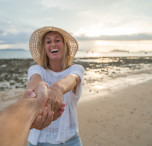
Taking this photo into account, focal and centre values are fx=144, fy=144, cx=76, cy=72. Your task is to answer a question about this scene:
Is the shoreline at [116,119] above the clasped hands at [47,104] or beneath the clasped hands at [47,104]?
beneath

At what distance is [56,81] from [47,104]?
2.83ft

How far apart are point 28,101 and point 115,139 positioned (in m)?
3.95

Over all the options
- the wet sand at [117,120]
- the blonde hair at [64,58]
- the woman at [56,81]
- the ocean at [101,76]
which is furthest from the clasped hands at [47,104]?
the ocean at [101,76]

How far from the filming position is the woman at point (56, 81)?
187 cm

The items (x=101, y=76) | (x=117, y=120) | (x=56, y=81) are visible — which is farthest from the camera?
(x=101, y=76)

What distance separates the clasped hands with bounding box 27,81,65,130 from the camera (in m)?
1.55

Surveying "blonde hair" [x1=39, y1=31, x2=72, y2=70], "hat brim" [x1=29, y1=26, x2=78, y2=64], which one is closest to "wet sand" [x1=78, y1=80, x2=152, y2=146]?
"blonde hair" [x1=39, y1=31, x2=72, y2=70]

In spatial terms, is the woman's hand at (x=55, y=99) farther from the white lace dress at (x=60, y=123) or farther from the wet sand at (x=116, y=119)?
the wet sand at (x=116, y=119)

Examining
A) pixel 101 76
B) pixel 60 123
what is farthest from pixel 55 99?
pixel 101 76

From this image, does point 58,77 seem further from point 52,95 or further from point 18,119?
point 18,119

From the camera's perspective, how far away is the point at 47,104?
1.68 metres

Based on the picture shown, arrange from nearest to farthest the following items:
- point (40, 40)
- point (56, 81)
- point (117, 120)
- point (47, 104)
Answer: point (47, 104)
point (56, 81)
point (40, 40)
point (117, 120)

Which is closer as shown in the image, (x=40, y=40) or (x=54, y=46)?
(x=54, y=46)

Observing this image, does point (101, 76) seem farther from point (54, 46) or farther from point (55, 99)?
point (55, 99)
